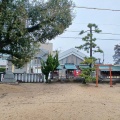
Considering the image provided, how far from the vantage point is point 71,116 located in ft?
24.6

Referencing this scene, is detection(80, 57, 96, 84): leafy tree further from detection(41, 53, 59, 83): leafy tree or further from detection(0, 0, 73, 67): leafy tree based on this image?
detection(0, 0, 73, 67): leafy tree

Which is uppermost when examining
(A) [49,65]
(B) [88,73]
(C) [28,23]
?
(C) [28,23]

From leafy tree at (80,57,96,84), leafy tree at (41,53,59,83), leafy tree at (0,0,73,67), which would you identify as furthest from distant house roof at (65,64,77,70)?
leafy tree at (0,0,73,67)

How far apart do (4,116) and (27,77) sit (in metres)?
16.3

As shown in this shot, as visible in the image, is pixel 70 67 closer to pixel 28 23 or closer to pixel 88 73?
pixel 88 73

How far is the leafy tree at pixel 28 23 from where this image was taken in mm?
11219

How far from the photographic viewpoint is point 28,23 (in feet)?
40.5

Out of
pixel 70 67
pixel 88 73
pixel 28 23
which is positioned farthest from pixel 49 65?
pixel 28 23

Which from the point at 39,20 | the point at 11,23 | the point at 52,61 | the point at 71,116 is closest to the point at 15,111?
the point at 71,116

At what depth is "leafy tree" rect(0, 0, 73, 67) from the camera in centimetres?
1122

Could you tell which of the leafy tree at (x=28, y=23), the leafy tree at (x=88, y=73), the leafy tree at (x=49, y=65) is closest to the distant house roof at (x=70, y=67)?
the leafy tree at (x=49, y=65)

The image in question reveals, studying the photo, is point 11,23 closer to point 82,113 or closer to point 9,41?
point 9,41

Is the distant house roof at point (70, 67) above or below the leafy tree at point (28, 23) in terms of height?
below

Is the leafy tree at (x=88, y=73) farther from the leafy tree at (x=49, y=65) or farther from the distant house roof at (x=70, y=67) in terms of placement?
the distant house roof at (x=70, y=67)
